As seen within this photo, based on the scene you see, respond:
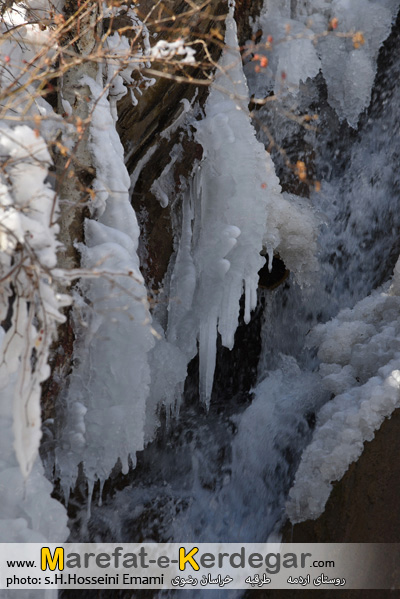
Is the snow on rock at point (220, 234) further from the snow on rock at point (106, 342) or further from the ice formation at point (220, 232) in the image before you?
the snow on rock at point (106, 342)

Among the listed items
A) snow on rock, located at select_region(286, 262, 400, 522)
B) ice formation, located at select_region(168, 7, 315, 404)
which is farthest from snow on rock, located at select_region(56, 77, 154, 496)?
snow on rock, located at select_region(286, 262, 400, 522)

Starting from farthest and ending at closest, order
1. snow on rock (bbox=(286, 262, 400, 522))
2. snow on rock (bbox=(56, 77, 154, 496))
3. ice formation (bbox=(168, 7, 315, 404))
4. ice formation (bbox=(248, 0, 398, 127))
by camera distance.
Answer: ice formation (bbox=(248, 0, 398, 127)) < ice formation (bbox=(168, 7, 315, 404)) < snow on rock (bbox=(286, 262, 400, 522)) < snow on rock (bbox=(56, 77, 154, 496))

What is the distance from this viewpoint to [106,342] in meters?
3.26

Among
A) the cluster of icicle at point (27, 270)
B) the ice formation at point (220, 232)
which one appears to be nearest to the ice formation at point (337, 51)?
the ice formation at point (220, 232)

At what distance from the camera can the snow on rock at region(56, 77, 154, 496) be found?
10.4ft

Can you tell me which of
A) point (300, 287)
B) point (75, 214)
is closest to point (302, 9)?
point (300, 287)

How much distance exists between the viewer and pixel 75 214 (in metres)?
3.12

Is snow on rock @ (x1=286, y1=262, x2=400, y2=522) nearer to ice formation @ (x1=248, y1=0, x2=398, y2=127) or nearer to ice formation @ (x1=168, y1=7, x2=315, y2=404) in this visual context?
ice formation @ (x1=168, y1=7, x2=315, y2=404)

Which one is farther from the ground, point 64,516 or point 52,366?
point 52,366

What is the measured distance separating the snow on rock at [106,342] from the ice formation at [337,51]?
6.97 feet

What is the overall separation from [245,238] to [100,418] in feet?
4.75

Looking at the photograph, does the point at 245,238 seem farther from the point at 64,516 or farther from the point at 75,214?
the point at 64,516

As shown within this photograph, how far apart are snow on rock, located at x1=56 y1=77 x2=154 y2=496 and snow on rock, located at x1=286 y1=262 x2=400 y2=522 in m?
0.99

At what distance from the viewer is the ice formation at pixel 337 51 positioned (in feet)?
16.0
